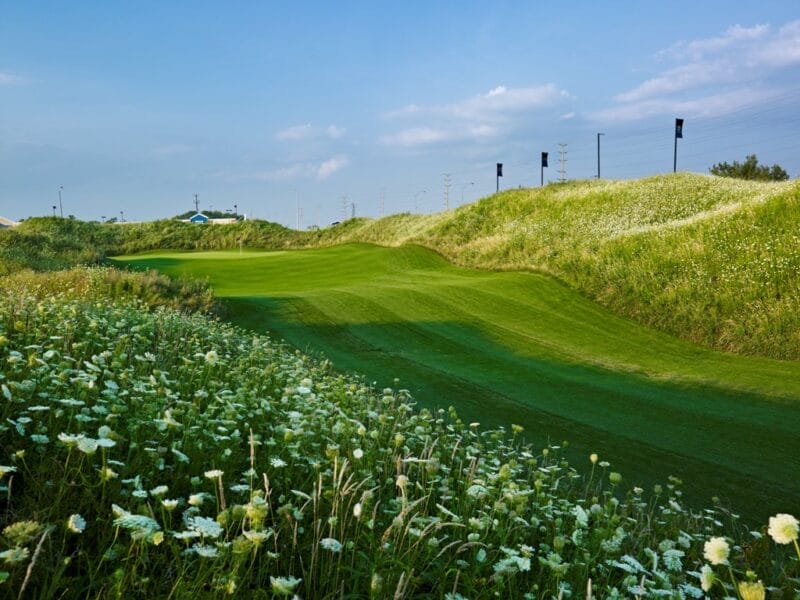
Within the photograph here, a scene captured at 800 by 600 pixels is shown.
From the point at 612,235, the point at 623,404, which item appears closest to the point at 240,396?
the point at 623,404

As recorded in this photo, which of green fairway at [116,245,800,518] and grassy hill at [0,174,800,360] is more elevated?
grassy hill at [0,174,800,360]

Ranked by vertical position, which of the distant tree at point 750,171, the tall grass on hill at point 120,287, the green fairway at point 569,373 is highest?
the distant tree at point 750,171

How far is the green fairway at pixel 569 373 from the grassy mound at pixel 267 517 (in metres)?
1.77

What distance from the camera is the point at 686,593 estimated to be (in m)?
3.47

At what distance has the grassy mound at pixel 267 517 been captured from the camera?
2451mm

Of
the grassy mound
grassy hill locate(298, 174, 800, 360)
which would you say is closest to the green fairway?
grassy hill locate(298, 174, 800, 360)

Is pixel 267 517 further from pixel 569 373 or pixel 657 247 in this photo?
pixel 657 247

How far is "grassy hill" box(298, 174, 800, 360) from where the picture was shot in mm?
13570

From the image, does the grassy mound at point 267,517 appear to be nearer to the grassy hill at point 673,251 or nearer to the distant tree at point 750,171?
the grassy hill at point 673,251

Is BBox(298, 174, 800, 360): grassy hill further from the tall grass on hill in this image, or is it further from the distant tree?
the distant tree

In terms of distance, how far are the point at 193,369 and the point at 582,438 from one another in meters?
4.58

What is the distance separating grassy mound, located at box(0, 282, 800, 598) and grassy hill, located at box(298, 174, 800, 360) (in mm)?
9158

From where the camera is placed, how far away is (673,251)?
16641 mm

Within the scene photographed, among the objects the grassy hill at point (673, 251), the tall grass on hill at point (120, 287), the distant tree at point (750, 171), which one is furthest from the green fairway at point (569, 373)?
the distant tree at point (750, 171)
